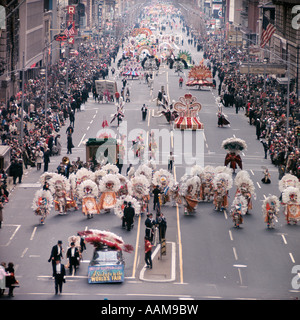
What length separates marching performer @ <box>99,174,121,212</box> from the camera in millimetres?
43656

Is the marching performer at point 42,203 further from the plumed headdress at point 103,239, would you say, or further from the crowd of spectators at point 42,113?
the plumed headdress at point 103,239

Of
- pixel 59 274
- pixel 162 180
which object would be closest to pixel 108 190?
pixel 162 180

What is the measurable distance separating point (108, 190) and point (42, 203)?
3.41 meters

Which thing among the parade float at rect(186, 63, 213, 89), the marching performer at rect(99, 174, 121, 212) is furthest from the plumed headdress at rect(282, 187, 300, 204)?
the parade float at rect(186, 63, 213, 89)

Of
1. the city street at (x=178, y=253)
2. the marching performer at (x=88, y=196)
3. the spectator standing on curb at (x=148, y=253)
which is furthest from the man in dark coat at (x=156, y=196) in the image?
the spectator standing on curb at (x=148, y=253)

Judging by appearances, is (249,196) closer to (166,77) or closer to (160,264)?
(160,264)

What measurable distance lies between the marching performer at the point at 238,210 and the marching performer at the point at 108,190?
18.4 feet

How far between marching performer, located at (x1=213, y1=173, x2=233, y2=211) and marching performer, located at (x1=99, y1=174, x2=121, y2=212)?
15.0 feet

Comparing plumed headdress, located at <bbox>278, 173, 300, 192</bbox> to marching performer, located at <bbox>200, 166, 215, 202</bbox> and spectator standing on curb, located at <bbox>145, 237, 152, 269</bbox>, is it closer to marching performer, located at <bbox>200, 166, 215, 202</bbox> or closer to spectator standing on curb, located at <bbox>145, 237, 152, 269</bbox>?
marching performer, located at <bbox>200, 166, 215, 202</bbox>

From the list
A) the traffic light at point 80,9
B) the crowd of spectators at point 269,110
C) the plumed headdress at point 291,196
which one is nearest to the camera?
the plumed headdress at point 291,196

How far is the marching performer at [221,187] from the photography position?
44625 mm

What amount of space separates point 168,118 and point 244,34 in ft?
286

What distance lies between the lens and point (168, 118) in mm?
75125

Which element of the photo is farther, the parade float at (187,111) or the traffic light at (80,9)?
the traffic light at (80,9)
